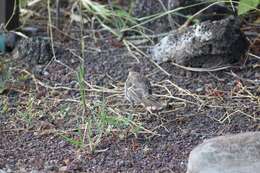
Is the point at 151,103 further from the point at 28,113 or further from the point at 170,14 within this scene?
the point at 170,14

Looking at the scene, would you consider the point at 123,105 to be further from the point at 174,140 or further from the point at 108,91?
the point at 174,140

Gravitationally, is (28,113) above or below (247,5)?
below

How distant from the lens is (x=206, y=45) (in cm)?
402

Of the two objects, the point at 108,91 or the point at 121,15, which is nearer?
the point at 108,91

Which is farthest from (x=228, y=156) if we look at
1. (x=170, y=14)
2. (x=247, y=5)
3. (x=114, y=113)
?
(x=170, y=14)

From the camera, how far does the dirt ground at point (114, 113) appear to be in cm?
325

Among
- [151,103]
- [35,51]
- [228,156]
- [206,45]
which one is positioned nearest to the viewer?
[228,156]

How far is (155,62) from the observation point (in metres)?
4.27

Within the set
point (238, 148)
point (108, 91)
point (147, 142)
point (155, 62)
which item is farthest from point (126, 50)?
point (238, 148)

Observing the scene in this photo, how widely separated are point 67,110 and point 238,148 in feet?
3.54

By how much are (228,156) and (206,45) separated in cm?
120

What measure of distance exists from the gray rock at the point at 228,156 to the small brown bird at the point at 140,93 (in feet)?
1.90

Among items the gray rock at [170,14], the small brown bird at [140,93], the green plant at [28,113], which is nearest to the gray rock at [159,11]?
the gray rock at [170,14]

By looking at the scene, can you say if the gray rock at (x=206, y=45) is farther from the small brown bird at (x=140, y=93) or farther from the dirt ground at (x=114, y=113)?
the small brown bird at (x=140, y=93)
